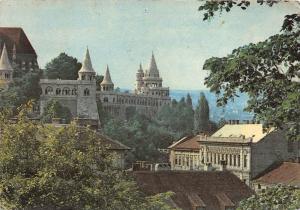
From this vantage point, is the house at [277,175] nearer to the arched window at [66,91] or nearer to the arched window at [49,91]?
the arched window at [49,91]

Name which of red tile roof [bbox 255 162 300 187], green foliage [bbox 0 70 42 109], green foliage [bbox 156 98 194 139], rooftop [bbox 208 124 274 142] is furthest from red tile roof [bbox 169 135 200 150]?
green foliage [bbox 0 70 42 109]

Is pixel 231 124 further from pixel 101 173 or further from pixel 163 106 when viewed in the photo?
pixel 101 173

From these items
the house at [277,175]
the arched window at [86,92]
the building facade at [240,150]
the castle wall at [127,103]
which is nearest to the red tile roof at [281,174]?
the house at [277,175]

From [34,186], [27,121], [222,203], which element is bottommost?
[222,203]

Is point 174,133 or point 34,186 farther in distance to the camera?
point 174,133

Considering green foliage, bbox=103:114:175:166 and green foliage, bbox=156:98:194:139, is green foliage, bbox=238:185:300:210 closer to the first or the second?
green foliage, bbox=103:114:175:166

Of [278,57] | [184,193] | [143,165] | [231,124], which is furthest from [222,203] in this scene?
[231,124]

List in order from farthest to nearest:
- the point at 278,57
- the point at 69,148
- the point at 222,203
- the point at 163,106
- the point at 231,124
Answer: the point at 163,106 → the point at 231,124 → the point at 222,203 → the point at 69,148 → the point at 278,57
